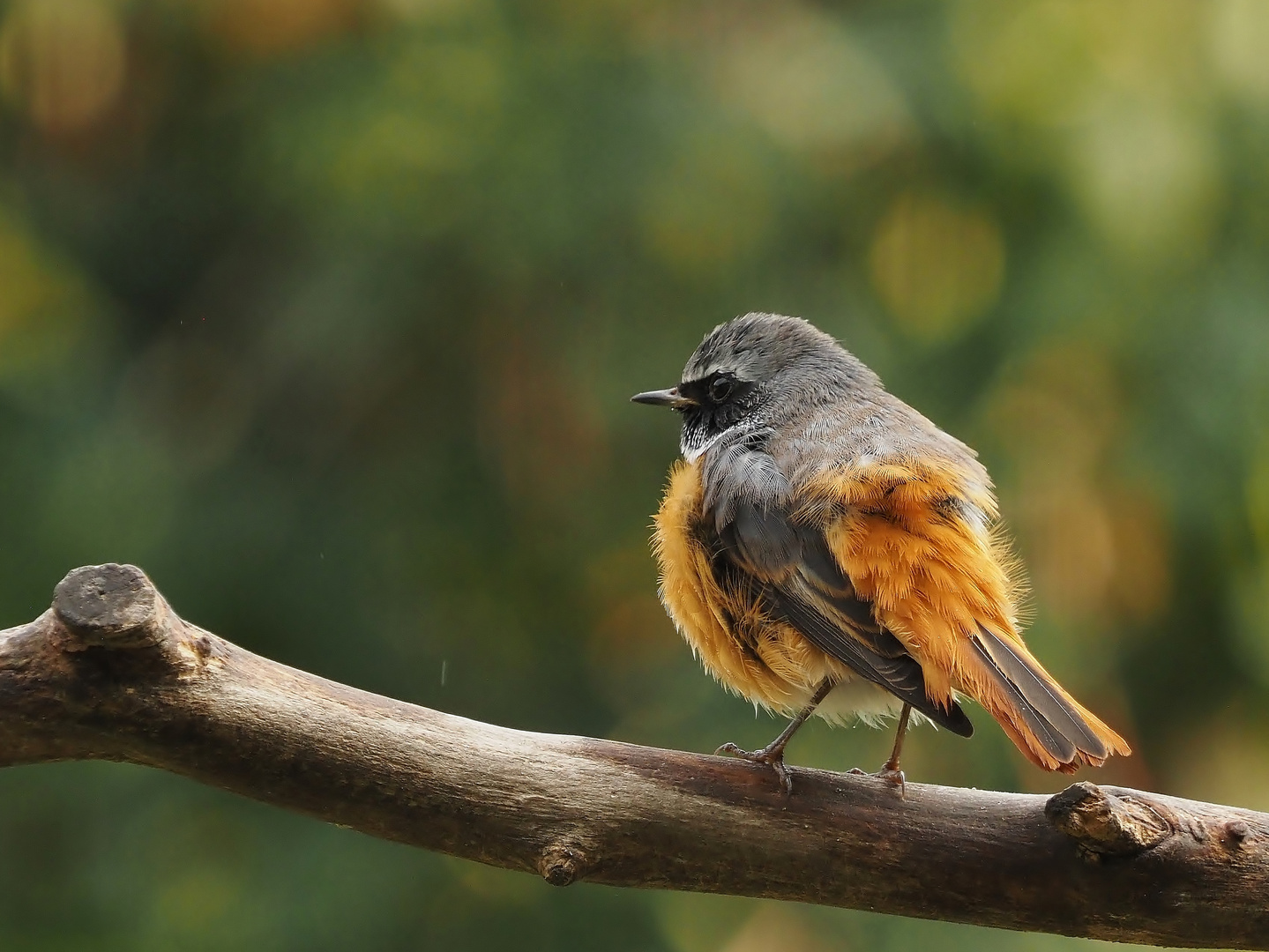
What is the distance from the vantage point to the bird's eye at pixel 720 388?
464 centimetres

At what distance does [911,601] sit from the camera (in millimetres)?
3352

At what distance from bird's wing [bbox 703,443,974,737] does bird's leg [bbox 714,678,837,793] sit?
0.23m

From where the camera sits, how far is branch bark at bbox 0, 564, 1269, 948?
9.06ft

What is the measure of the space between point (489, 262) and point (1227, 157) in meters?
3.23

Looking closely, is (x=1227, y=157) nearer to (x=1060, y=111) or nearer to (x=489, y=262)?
(x=1060, y=111)

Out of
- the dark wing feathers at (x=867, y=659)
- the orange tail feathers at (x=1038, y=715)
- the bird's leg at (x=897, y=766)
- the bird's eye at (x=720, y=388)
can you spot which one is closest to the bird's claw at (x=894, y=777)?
the bird's leg at (x=897, y=766)

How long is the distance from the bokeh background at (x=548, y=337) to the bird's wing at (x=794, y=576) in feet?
6.61

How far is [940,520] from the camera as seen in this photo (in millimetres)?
3588

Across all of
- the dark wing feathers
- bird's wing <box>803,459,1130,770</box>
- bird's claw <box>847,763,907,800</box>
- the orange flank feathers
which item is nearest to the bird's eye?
the orange flank feathers

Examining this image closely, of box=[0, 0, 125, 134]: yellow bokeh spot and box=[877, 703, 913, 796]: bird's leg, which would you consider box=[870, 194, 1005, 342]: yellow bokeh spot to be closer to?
box=[877, 703, 913, 796]: bird's leg

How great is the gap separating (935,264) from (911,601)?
3046 millimetres

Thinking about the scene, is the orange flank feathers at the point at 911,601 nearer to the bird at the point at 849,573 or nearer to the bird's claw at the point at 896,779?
the bird at the point at 849,573

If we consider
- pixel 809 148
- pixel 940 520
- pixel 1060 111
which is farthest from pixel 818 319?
pixel 940 520

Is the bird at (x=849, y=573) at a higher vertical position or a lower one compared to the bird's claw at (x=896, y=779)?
higher
